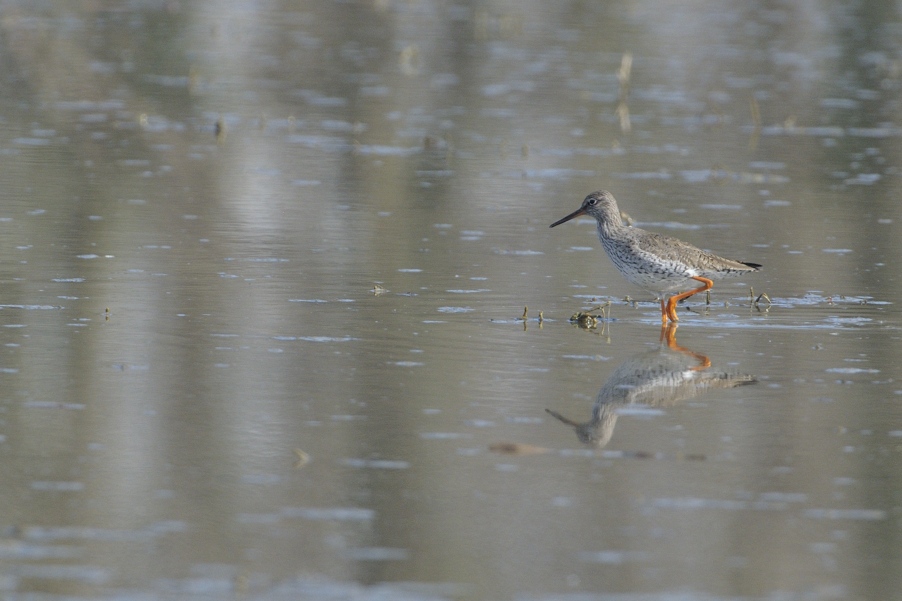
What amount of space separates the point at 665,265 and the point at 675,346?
3.33 feet

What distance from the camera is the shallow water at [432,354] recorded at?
20.0ft

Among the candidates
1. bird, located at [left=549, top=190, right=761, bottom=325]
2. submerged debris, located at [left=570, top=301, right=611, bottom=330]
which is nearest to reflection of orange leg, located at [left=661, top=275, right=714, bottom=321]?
bird, located at [left=549, top=190, right=761, bottom=325]

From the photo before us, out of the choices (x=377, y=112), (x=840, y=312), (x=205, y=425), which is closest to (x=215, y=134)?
(x=377, y=112)

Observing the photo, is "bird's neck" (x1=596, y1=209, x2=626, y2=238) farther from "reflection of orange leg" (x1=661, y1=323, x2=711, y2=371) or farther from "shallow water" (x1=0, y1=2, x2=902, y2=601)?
"reflection of orange leg" (x1=661, y1=323, x2=711, y2=371)

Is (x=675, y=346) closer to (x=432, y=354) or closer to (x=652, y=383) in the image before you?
(x=652, y=383)

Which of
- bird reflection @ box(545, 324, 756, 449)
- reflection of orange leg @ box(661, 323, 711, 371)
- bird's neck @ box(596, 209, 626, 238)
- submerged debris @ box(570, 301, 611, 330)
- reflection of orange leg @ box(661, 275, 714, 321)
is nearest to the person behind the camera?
bird reflection @ box(545, 324, 756, 449)

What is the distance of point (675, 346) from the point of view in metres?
9.80

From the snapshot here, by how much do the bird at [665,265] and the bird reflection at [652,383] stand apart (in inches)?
37.9

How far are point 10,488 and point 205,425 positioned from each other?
4.10 ft

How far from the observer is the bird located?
10.7 m

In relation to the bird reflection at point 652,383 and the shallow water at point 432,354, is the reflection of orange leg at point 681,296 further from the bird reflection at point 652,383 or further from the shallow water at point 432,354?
the bird reflection at point 652,383

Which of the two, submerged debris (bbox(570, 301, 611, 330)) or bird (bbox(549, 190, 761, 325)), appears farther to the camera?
bird (bbox(549, 190, 761, 325))

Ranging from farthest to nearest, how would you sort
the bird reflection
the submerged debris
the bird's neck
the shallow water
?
the bird's neck → the submerged debris → the bird reflection → the shallow water

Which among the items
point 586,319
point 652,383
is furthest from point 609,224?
point 652,383
